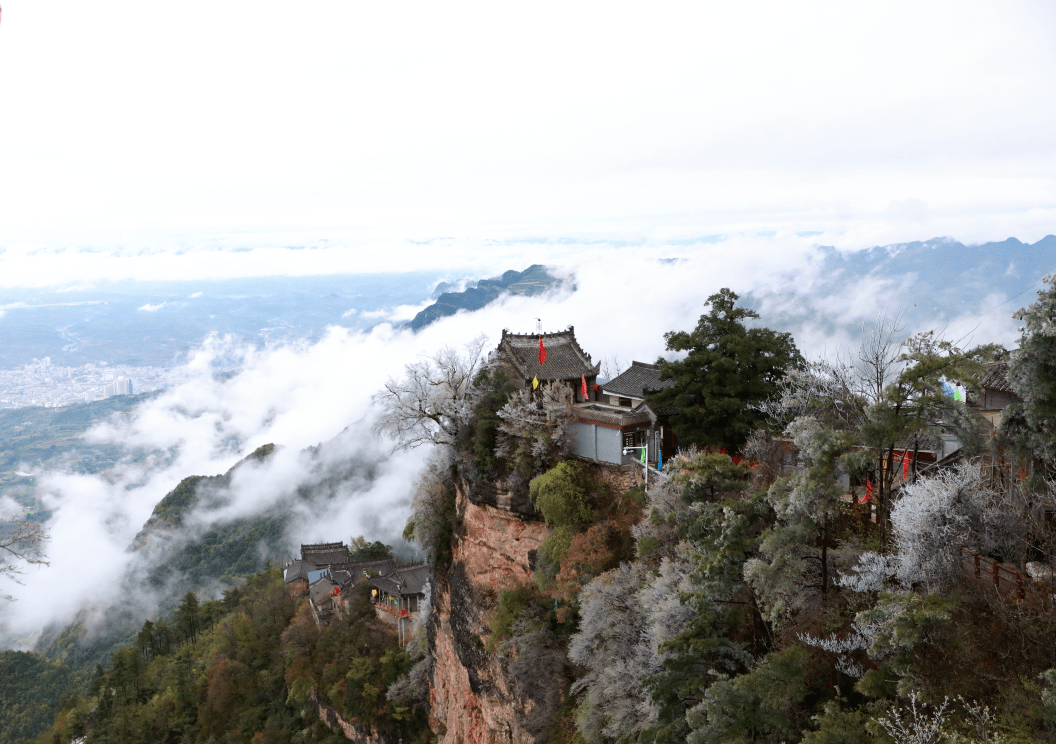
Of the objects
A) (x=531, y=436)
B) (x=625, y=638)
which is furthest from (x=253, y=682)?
(x=625, y=638)

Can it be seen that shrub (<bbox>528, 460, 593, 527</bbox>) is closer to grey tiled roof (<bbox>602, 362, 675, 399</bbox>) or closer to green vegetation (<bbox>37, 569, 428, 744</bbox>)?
grey tiled roof (<bbox>602, 362, 675, 399</bbox>)

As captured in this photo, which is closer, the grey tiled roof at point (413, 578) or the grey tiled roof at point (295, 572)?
the grey tiled roof at point (413, 578)

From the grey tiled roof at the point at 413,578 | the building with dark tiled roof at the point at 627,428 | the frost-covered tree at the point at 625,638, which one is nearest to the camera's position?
the frost-covered tree at the point at 625,638

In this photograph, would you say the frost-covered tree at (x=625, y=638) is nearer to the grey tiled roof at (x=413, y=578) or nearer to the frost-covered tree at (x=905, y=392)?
the frost-covered tree at (x=905, y=392)

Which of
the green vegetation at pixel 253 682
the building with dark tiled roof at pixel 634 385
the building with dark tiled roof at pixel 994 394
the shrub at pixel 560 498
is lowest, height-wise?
the green vegetation at pixel 253 682

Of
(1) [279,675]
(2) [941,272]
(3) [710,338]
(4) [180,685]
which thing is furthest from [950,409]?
(2) [941,272]

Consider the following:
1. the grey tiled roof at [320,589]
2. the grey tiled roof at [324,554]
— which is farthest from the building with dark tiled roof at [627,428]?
the grey tiled roof at [324,554]
